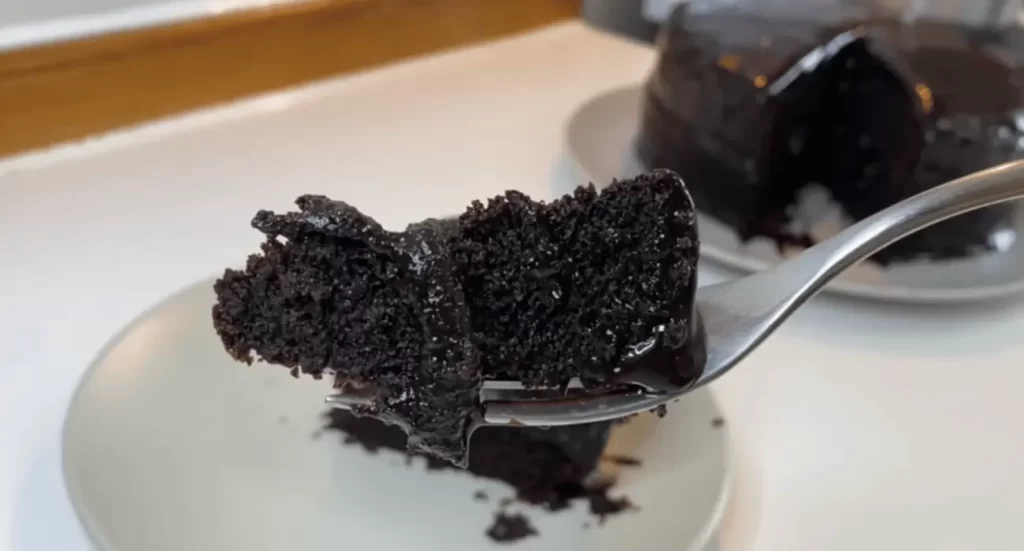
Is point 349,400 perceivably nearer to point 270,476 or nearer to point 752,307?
point 270,476

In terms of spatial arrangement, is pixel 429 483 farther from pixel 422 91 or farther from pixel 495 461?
pixel 422 91

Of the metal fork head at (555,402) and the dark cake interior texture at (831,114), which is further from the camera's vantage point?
the dark cake interior texture at (831,114)

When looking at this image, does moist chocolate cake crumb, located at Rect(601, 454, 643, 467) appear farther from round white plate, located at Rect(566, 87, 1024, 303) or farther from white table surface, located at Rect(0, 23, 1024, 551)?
round white plate, located at Rect(566, 87, 1024, 303)

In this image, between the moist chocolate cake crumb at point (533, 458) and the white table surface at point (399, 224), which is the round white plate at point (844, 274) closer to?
the white table surface at point (399, 224)

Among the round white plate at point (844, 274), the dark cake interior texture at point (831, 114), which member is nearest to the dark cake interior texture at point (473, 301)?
the round white plate at point (844, 274)

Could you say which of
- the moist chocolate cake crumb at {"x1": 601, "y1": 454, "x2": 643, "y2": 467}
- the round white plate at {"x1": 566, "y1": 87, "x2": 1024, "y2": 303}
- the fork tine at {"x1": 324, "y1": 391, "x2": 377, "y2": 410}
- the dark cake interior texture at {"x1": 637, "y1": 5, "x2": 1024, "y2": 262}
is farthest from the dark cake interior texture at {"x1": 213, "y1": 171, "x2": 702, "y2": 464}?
the dark cake interior texture at {"x1": 637, "y1": 5, "x2": 1024, "y2": 262}

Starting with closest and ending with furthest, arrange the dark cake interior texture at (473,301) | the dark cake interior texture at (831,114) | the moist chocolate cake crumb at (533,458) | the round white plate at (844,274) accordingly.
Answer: the dark cake interior texture at (473,301), the moist chocolate cake crumb at (533,458), the round white plate at (844,274), the dark cake interior texture at (831,114)

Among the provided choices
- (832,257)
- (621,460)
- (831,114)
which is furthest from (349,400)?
(831,114)

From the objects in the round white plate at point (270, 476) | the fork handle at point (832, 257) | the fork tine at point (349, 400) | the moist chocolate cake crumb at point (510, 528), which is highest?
the fork handle at point (832, 257)
